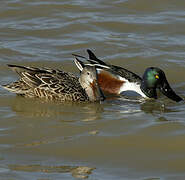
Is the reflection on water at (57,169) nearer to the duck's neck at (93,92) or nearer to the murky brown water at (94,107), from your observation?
the murky brown water at (94,107)

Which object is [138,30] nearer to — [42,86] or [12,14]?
[12,14]

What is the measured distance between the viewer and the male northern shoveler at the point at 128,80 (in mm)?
9734

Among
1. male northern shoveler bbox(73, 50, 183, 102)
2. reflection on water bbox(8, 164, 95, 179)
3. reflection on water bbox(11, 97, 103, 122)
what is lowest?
reflection on water bbox(8, 164, 95, 179)

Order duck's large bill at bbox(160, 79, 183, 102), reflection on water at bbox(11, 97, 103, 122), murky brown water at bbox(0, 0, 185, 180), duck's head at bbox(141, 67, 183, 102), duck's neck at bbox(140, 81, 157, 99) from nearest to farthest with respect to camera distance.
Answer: murky brown water at bbox(0, 0, 185, 180) → reflection on water at bbox(11, 97, 103, 122) → duck's large bill at bbox(160, 79, 183, 102) → duck's head at bbox(141, 67, 183, 102) → duck's neck at bbox(140, 81, 157, 99)

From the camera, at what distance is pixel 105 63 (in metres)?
10.6

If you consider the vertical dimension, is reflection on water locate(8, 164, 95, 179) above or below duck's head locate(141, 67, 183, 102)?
below

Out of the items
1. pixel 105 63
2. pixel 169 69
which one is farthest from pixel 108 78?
pixel 169 69

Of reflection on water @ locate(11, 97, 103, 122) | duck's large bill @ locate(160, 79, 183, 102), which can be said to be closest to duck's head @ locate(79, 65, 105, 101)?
reflection on water @ locate(11, 97, 103, 122)

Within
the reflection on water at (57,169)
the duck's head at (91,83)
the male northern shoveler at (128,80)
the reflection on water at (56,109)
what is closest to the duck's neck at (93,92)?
the duck's head at (91,83)

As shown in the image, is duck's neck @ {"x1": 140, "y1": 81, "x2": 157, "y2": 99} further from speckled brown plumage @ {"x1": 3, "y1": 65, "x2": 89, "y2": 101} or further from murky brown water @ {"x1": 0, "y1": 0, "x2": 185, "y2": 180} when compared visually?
speckled brown plumage @ {"x1": 3, "y1": 65, "x2": 89, "y2": 101}

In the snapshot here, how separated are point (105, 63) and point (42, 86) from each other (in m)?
1.80

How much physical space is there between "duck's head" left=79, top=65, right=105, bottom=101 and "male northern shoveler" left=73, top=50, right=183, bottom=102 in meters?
0.50

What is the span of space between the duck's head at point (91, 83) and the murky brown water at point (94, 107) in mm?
250

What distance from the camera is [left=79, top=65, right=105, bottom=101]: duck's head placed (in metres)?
9.45
